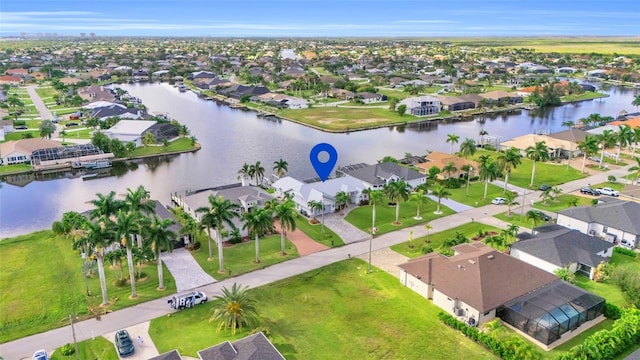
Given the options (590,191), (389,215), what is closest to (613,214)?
(590,191)

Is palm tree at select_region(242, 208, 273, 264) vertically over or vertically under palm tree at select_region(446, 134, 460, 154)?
over

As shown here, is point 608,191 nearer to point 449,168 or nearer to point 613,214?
point 613,214

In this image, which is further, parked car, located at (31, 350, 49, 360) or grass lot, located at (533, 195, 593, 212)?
grass lot, located at (533, 195, 593, 212)

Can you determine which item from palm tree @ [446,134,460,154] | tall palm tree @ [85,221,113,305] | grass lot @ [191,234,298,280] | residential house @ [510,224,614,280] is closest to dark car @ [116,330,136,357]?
tall palm tree @ [85,221,113,305]

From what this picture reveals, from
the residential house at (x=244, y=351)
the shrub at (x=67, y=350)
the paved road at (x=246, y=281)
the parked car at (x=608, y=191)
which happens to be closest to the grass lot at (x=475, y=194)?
the paved road at (x=246, y=281)

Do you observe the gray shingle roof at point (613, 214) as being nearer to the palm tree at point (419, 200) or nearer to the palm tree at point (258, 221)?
the palm tree at point (419, 200)

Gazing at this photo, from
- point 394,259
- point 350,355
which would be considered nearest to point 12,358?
point 350,355

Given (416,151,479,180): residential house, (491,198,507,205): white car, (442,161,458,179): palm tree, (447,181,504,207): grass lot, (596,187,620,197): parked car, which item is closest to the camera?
(491,198,507,205): white car

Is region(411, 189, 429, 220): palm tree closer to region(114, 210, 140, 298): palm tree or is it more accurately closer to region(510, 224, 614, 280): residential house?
region(510, 224, 614, 280): residential house
